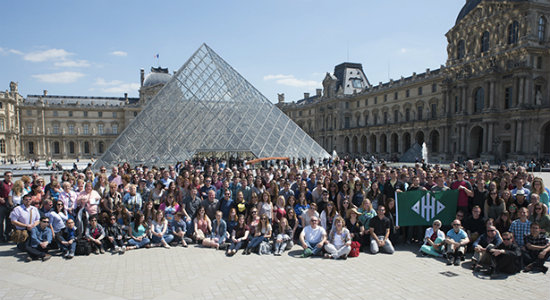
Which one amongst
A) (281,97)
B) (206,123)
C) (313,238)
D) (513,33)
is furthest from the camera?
(281,97)

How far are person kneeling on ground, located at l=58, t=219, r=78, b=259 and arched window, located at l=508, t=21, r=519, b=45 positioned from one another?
32790 mm

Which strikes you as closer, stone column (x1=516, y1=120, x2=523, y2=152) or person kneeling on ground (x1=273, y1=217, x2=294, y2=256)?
person kneeling on ground (x1=273, y1=217, x2=294, y2=256)

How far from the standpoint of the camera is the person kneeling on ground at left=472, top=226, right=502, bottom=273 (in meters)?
4.93

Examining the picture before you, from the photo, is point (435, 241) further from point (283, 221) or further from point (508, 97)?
point (508, 97)

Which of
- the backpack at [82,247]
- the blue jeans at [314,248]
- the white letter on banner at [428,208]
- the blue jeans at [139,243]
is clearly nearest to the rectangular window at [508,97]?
the white letter on banner at [428,208]

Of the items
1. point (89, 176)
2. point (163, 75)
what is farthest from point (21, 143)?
point (89, 176)

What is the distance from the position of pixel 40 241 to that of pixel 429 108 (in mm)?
37679

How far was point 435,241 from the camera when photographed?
563cm

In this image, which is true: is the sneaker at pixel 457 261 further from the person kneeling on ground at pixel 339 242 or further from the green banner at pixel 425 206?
the person kneeling on ground at pixel 339 242

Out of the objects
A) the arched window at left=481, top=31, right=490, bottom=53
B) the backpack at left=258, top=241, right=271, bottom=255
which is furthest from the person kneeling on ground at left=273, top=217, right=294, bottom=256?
the arched window at left=481, top=31, right=490, bottom=53

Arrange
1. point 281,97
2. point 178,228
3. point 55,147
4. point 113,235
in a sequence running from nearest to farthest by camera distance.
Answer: point 113,235, point 178,228, point 55,147, point 281,97

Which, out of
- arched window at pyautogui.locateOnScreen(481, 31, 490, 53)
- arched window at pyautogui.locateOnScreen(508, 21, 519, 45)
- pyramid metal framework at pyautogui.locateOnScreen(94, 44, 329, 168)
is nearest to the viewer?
pyramid metal framework at pyautogui.locateOnScreen(94, 44, 329, 168)

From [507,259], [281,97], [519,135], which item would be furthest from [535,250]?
[281,97]

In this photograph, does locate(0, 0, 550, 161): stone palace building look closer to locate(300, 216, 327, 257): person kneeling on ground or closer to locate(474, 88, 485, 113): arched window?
locate(474, 88, 485, 113): arched window
